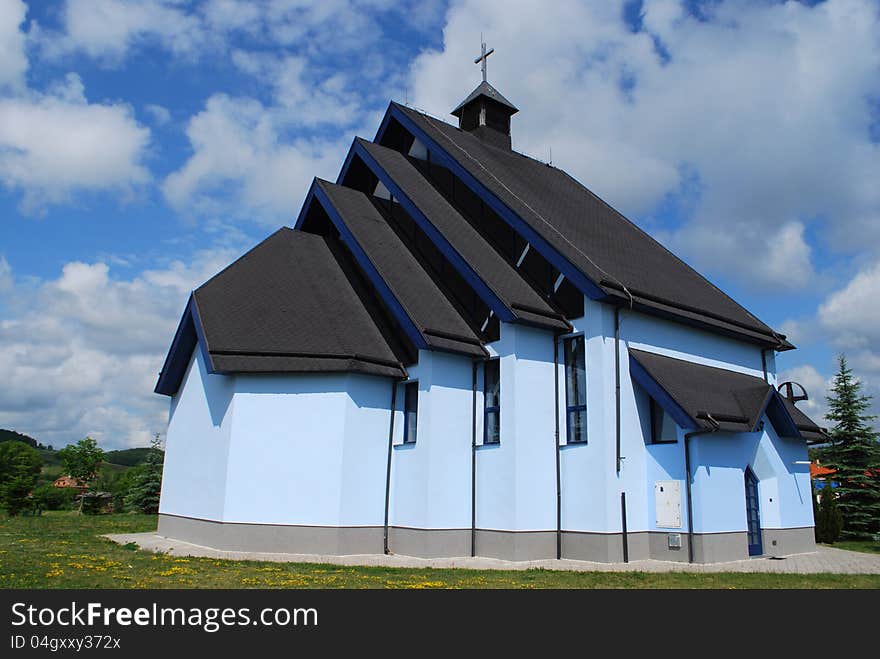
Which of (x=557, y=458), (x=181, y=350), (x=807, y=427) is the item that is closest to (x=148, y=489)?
(x=181, y=350)

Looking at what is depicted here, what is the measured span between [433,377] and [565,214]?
721 centimetres

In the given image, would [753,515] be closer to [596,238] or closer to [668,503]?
[668,503]

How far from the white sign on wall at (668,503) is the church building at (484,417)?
4cm

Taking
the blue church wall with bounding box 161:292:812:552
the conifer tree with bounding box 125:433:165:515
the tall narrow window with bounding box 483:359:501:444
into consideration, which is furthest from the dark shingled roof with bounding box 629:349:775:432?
the conifer tree with bounding box 125:433:165:515

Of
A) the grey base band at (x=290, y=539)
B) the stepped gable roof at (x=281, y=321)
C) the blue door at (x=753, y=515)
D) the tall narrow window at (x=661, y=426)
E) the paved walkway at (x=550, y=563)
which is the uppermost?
the stepped gable roof at (x=281, y=321)

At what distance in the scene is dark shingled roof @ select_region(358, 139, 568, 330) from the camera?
15.3 m

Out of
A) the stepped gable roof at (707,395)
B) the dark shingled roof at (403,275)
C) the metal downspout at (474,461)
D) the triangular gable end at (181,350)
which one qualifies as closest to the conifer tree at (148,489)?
the triangular gable end at (181,350)

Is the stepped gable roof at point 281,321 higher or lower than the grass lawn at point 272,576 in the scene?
higher

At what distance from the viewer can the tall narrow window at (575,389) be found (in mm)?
15172

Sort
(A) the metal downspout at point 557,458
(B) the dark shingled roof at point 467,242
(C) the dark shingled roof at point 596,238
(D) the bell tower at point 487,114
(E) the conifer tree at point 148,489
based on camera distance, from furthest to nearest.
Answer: (E) the conifer tree at point 148,489 < (D) the bell tower at point 487,114 < (C) the dark shingled roof at point 596,238 < (B) the dark shingled roof at point 467,242 < (A) the metal downspout at point 557,458

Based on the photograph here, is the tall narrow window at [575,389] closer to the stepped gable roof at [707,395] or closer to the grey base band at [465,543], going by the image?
the stepped gable roof at [707,395]

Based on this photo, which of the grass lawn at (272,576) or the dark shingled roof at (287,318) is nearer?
the grass lawn at (272,576)

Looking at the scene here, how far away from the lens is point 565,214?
64.3 feet
